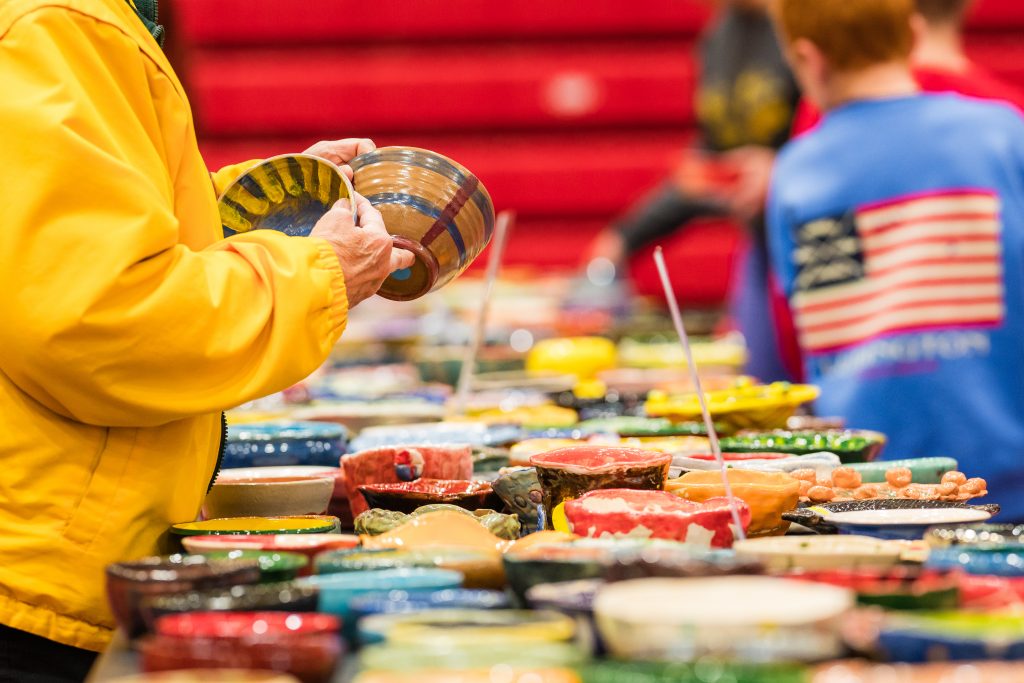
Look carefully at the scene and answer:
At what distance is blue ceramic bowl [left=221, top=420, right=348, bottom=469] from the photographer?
1.99 meters

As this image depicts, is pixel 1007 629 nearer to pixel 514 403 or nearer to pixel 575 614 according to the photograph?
pixel 575 614

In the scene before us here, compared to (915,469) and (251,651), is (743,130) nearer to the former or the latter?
(915,469)

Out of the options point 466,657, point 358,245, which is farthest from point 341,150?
point 466,657

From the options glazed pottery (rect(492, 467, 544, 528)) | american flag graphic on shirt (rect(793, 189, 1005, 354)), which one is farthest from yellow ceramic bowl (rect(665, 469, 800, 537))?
american flag graphic on shirt (rect(793, 189, 1005, 354))

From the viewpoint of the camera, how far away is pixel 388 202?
176 centimetres

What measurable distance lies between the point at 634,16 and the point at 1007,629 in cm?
742

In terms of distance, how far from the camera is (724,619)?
1.00 metres

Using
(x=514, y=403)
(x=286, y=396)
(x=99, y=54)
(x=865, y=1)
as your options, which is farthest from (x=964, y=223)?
(x=99, y=54)

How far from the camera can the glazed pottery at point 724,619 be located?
3.24ft

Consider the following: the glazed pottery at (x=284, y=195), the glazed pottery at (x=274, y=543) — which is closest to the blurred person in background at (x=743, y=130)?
the glazed pottery at (x=284, y=195)

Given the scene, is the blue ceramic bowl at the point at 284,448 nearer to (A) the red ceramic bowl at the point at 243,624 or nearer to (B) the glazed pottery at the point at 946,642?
(A) the red ceramic bowl at the point at 243,624

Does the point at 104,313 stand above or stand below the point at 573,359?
below

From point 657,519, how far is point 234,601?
1.43 feet

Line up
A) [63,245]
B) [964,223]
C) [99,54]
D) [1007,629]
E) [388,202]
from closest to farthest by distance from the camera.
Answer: [1007,629] → [63,245] → [99,54] → [388,202] → [964,223]
